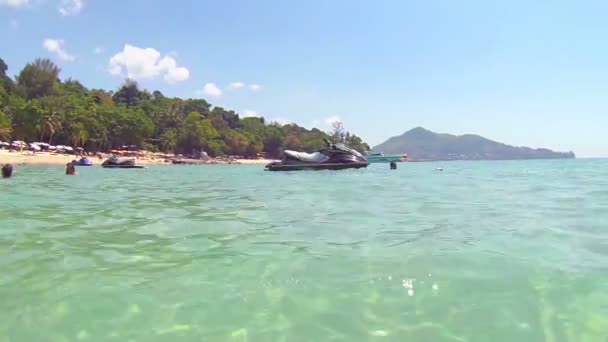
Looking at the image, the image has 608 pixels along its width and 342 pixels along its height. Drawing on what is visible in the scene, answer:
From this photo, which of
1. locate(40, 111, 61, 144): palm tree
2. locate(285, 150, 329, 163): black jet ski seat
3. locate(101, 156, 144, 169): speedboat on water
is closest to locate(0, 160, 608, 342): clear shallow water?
locate(285, 150, 329, 163): black jet ski seat

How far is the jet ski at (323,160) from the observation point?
46494 millimetres

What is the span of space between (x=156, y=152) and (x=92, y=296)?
116584 millimetres

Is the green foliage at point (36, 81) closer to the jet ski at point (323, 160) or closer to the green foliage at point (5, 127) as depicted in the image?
the green foliage at point (5, 127)

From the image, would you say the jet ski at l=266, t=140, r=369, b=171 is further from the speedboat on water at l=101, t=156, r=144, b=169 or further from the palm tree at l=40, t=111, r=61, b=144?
the palm tree at l=40, t=111, r=61, b=144

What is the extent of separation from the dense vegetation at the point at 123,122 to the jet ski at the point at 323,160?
5418 centimetres

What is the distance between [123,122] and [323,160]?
68186 mm

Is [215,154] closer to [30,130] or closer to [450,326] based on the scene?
[30,130]

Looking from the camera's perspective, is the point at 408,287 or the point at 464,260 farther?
the point at 464,260

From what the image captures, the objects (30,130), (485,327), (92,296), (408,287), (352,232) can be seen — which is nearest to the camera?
(485,327)

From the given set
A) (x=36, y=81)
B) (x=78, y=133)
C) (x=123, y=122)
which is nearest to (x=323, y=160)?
(x=78, y=133)

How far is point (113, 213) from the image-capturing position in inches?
462

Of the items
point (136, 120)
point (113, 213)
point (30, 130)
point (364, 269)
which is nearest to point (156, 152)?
point (136, 120)

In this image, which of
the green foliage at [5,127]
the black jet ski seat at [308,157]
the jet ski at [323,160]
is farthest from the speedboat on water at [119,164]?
the green foliage at [5,127]

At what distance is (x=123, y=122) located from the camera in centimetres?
10125
